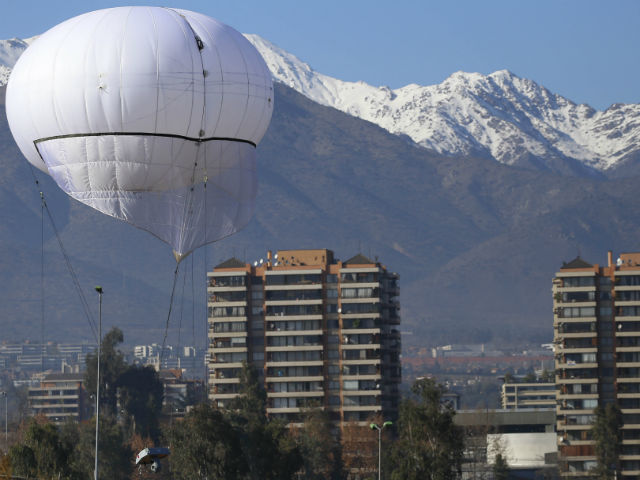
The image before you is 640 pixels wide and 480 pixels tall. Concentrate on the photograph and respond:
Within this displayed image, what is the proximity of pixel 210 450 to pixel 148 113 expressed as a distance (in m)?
56.6

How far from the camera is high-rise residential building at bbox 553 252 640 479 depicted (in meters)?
191

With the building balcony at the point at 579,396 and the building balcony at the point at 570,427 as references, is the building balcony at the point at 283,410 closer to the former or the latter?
the building balcony at the point at 570,427

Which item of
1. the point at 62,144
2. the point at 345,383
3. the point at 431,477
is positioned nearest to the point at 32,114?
the point at 62,144

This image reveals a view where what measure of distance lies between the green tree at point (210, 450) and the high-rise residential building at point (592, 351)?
75145 millimetres

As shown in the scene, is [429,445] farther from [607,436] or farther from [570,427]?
[570,427]

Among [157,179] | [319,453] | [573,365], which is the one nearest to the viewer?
[157,179]

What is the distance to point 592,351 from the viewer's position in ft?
635

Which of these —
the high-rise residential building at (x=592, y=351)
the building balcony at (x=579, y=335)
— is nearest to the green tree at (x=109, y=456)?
the high-rise residential building at (x=592, y=351)

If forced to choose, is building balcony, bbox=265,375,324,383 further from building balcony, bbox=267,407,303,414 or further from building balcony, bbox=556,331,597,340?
building balcony, bbox=556,331,597,340

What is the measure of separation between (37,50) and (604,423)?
356ft

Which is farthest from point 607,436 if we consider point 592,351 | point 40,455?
point 40,455

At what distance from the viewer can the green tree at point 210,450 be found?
120438mm

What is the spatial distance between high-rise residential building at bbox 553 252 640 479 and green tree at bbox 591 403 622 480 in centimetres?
1975

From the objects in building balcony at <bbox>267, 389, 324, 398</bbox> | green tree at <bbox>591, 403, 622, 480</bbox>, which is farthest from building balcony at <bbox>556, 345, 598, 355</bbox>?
building balcony at <bbox>267, 389, 324, 398</bbox>
